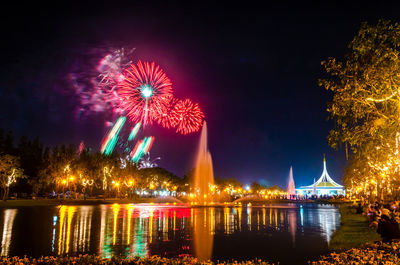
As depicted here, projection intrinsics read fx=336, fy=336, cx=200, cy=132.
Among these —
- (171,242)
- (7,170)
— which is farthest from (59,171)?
(171,242)

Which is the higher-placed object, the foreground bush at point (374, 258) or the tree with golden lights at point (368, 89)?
the tree with golden lights at point (368, 89)

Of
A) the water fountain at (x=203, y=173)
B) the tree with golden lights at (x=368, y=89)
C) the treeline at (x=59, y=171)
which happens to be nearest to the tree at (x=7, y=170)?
the treeline at (x=59, y=171)

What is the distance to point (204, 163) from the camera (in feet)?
219

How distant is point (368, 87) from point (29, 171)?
282 feet

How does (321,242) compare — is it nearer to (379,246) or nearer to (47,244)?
(379,246)

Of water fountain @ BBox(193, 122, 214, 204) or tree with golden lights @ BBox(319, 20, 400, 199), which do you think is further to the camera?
water fountain @ BBox(193, 122, 214, 204)

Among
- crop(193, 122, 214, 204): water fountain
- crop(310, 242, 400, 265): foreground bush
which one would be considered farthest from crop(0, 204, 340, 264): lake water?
crop(193, 122, 214, 204): water fountain

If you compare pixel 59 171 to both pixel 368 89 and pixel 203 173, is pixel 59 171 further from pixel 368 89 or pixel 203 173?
pixel 368 89

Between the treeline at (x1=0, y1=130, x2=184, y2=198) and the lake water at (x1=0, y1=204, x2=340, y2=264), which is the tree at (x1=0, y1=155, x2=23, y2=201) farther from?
the lake water at (x1=0, y1=204, x2=340, y2=264)

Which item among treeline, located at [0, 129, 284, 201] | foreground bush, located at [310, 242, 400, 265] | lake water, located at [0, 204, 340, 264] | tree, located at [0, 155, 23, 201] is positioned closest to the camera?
foreground bush, located at [310, 242, 400, 265]

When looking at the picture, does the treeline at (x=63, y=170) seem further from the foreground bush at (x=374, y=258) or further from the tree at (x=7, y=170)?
the foreground bush at (x=374, y=258)

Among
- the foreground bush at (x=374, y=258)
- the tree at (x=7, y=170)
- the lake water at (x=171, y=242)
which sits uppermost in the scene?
the tree at (x=7, y=170)

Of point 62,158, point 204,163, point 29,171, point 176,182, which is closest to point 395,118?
point 204,163

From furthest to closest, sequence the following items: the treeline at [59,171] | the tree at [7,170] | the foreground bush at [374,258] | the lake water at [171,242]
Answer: the treeline at [59,171]
the tree at [7,170]
the lake water at [171,242]
the foreground bush at [374,258]
